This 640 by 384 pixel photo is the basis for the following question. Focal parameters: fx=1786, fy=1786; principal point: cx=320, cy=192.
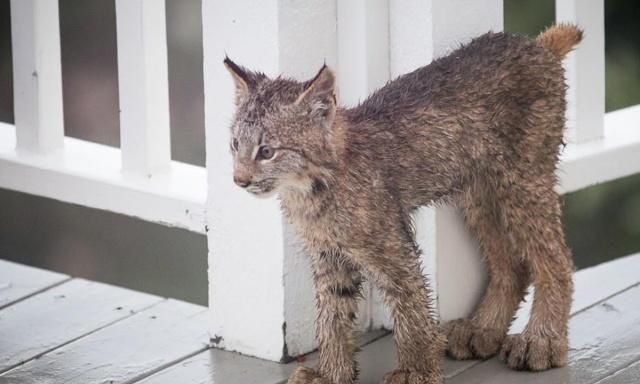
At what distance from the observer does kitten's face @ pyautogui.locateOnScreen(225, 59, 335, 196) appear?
12.3ft

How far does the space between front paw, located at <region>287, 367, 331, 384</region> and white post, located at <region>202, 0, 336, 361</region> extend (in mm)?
202

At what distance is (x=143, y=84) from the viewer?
4566mm

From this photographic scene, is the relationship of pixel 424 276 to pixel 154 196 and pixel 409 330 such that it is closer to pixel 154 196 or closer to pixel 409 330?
pixel 409 330

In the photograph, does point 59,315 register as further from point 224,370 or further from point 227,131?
point 227,131

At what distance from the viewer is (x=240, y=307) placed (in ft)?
14.3

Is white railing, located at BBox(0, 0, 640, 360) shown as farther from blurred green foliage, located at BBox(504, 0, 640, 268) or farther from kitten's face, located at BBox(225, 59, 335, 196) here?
blurred green foliage, located at BBox(504, 0, 640, 268)

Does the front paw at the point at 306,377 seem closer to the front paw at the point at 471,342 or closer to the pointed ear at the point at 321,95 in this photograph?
the front paw at the point at 471,342

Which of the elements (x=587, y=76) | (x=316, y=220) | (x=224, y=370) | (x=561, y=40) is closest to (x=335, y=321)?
(x=316, y=220)

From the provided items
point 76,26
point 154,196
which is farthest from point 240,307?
point 76,26

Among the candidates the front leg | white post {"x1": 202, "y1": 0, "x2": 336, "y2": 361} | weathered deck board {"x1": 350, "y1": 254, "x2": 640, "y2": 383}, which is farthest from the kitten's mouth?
weathered deck board {"x1": 350, "y1": 254, "x2": 640, "y2": 383}

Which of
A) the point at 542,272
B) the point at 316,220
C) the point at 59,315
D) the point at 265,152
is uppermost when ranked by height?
the point at 265,152

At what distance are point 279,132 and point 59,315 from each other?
3.95 ft

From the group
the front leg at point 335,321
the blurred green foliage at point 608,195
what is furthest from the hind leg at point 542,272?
the blurred green foliage at point 608,195

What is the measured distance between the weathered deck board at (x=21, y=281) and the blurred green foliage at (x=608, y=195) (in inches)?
92.3
